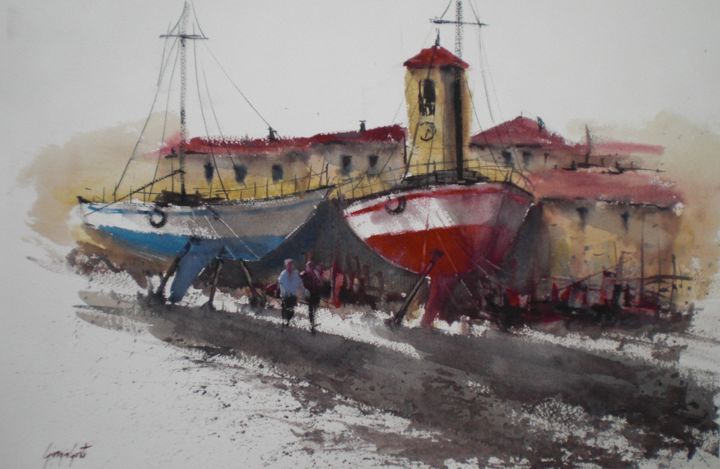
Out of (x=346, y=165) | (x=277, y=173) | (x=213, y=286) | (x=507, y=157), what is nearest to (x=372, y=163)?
(x=346, y=165)

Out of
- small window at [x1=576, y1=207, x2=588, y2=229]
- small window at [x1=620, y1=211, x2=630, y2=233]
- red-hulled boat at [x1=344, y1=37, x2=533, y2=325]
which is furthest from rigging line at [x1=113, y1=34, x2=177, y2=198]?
small window at [x1=620, y1=211, x2=630, y2=233]

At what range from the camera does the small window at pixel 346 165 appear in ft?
8.39

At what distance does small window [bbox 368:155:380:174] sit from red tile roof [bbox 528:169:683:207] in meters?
0.69

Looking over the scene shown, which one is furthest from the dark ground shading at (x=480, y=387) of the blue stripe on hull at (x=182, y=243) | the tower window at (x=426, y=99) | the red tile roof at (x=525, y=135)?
the tower window at (x=426, y=99)

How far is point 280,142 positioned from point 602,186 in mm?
1462

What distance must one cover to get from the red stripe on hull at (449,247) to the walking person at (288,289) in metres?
0.38

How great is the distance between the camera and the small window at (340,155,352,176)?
256 centimetres

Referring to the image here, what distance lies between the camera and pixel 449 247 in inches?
107

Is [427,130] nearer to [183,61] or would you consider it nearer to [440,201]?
[440,201]

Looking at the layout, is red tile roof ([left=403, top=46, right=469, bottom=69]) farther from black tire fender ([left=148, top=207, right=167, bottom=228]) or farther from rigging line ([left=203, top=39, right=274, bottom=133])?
black tire fender ([left=148, top=207, right=167, bottom=228])

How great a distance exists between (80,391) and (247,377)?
0.76 m

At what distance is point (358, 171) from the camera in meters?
2.62

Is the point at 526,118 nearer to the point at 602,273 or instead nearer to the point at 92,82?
the point at 602,273
